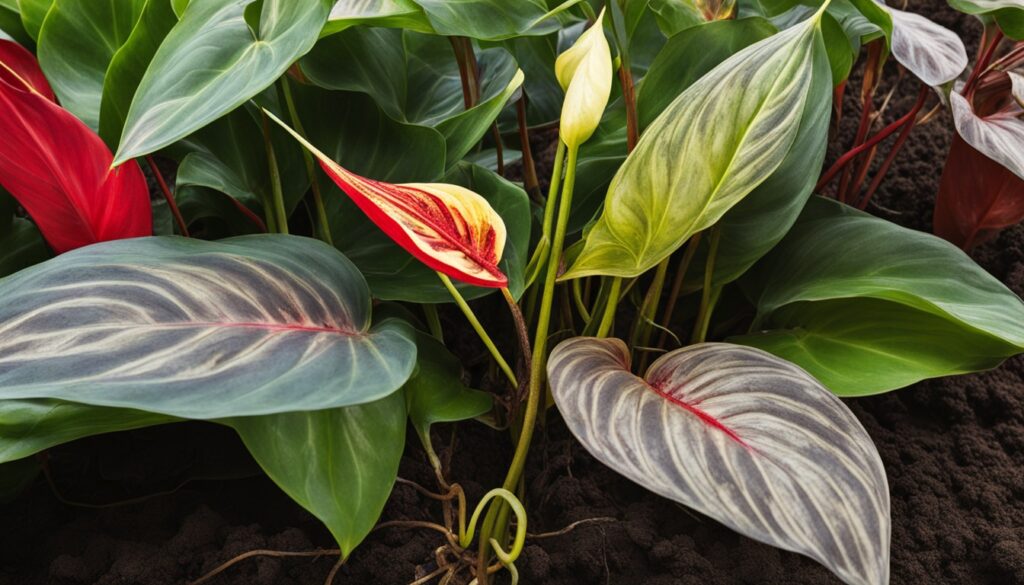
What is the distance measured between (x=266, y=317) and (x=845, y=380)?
524mm

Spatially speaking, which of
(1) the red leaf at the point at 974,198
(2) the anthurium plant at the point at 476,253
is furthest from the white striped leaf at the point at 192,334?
(1) the red leaf at the point at 974,198

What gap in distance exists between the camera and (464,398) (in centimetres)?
84

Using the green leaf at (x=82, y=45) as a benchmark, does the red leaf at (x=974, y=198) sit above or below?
below

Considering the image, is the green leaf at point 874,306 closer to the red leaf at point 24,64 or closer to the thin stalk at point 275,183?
the thin stalk at point 275,183

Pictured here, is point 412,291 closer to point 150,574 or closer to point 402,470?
point 402,470

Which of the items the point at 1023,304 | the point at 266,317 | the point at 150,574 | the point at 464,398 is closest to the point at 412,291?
the point at 464,398

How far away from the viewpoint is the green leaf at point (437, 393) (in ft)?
2.64

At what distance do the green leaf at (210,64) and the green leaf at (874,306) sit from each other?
519mm

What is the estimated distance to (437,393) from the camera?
82cm

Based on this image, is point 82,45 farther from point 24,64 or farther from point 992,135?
point 992,135

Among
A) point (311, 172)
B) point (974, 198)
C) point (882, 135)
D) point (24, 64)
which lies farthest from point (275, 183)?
point (974, 198)

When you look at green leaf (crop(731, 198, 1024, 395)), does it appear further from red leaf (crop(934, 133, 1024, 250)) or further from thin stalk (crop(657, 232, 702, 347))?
red leaf (crop(934, 133, 1024, 250))

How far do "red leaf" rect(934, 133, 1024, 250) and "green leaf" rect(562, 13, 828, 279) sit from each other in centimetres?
43

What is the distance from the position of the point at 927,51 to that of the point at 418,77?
585mm
